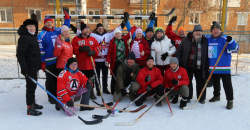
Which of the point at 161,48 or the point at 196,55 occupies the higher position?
the point at 161,48

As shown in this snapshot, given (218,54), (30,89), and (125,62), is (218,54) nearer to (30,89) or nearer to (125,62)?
(125,62)

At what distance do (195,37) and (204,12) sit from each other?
10.9 m

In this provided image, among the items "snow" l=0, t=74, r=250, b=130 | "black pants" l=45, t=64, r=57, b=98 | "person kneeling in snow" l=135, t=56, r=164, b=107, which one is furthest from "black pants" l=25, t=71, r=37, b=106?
"person kneeling in snow" l=135, t=56, r=164, b=107

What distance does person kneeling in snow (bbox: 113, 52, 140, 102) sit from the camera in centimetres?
386

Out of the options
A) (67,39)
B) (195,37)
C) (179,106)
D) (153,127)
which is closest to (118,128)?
(153,127)

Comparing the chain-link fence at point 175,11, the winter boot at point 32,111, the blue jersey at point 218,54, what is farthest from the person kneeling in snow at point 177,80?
the chain-link fence at point 175,11

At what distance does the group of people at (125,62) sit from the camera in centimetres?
325

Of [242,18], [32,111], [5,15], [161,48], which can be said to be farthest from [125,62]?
[5,15]

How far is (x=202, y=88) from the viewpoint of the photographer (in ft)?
12.9

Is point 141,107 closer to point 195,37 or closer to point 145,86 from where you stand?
point 145,86

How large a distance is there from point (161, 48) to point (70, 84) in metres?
2.00

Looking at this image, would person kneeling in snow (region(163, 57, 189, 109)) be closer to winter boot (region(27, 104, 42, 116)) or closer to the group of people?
the group of people

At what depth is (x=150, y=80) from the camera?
3.72 meters

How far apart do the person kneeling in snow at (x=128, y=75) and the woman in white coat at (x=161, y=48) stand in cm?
50
